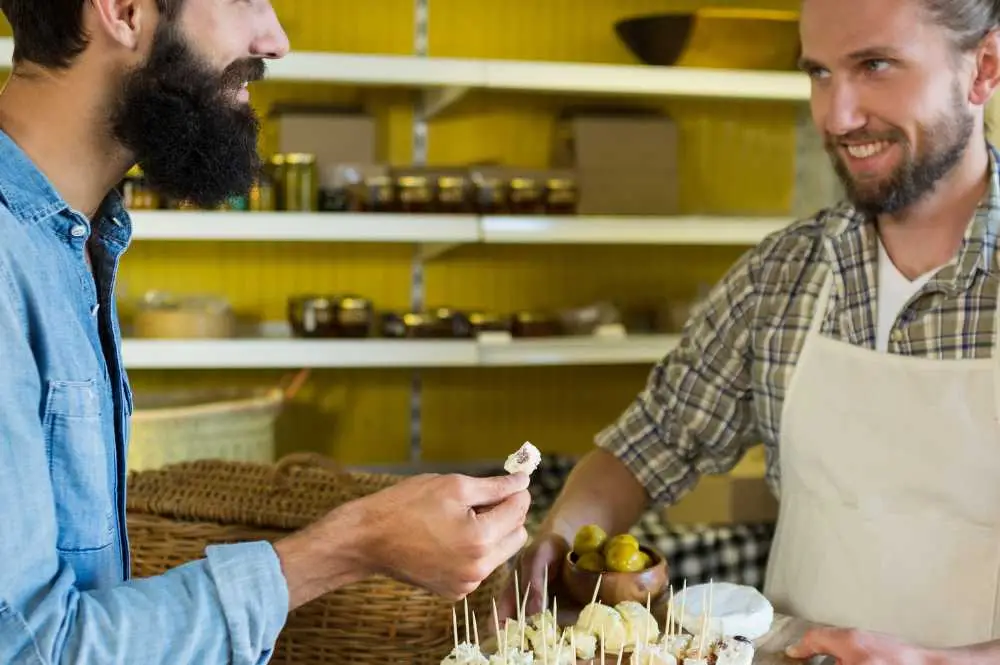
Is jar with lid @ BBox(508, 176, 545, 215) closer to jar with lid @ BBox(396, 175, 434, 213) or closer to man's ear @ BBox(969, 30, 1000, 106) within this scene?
jar with lid @ BBox(396, 175, 434, 213)

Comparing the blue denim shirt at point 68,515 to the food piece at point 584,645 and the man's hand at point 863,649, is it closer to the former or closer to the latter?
the food piece at point 584,645

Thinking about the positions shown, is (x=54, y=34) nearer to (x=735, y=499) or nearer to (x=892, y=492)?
(x=892, y=492)

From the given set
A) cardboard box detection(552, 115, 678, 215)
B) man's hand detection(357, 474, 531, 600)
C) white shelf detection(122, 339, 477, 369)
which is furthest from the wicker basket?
cardboard box detection(552, 115, 678, 215)

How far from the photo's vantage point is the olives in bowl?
5.18ft

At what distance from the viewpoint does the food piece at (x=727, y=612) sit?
1519mm

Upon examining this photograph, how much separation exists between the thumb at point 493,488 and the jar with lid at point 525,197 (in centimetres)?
205

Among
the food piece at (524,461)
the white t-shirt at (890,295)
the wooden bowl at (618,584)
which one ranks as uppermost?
the white t-shirt at (890,295)

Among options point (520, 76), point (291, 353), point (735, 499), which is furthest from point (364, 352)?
point (735, 499)

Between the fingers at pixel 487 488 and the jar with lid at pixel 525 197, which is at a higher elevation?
the jar with lid at pixel 525 197

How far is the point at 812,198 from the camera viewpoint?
4.11 metres

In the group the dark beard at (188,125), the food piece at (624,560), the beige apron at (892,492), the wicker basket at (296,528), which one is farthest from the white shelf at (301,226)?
the food piece at (624,560)

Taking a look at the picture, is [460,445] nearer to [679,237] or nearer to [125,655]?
[679,237]

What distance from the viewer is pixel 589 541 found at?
5.51 feet

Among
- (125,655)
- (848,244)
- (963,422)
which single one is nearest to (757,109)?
(848,244)
